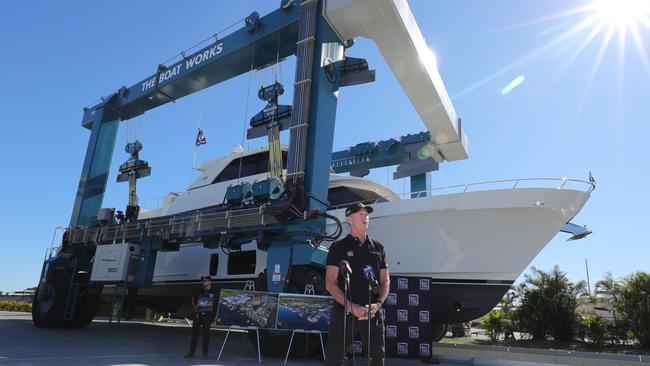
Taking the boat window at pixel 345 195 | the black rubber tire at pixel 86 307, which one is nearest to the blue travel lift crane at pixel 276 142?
the black rubber tire at pixel 86 307

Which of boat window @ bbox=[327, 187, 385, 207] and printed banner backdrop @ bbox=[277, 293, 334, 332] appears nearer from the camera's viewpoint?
printed banner backdrop @ bbox=[277, 293, 334, 332]

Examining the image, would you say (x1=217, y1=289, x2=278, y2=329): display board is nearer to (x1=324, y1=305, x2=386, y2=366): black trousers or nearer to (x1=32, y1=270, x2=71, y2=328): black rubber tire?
(x1=324, y1=305, x2=386, y2=366): black trousers

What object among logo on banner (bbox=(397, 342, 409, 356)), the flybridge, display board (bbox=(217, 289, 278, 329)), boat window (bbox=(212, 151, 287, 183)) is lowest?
logo on banner (bbox=(397, 342, 409, 356))

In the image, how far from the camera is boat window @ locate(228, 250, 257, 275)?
41.7 ft

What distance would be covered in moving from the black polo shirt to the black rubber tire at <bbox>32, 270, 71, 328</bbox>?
1269cm

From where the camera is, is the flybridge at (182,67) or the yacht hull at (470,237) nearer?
the yacht hull at (470,237)

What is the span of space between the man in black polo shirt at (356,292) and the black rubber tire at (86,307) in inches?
499

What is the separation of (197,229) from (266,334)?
3.74 m

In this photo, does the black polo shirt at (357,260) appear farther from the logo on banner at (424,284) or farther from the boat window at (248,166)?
the boat window at (248,166)

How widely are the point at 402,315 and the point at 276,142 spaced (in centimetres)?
498

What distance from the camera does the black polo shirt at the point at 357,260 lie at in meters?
3.26

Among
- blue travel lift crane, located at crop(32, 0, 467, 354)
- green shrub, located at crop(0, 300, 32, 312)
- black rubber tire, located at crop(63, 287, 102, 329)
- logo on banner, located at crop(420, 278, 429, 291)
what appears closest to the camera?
logo on banner, located at crop(420, 278, 429, 291)

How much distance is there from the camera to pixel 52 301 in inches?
510

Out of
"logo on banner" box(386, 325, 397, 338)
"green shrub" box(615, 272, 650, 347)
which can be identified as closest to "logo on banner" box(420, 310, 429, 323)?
"logo on banner" box(386, 325, 397, 338)
